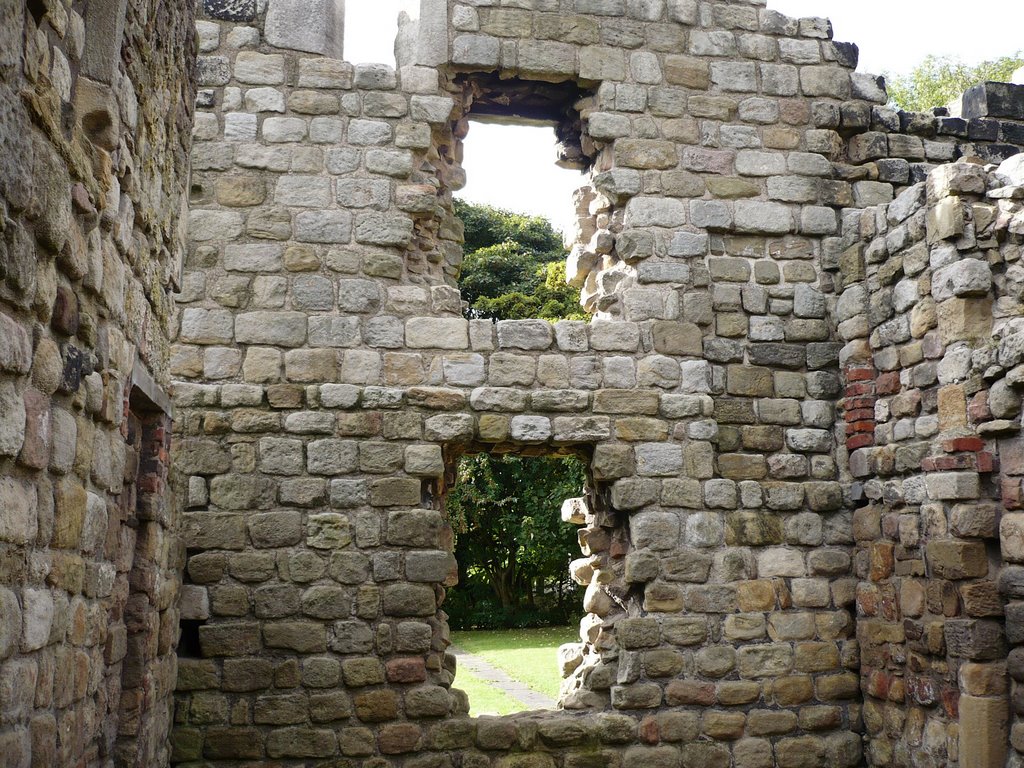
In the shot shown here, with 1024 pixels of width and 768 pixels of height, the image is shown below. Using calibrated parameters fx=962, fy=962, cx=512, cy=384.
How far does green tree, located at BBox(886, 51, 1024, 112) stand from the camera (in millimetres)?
20734

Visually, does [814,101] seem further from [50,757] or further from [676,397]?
[50,757]

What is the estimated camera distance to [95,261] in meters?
Result: 3.10

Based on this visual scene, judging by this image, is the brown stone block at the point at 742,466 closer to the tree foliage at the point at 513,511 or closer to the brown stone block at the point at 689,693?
the brown stone block at the point at 689,693

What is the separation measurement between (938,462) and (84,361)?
4485 millimetres

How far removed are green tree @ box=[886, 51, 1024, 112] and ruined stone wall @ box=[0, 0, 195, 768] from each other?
19667 mm

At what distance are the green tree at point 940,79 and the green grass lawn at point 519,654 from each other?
13.6 m

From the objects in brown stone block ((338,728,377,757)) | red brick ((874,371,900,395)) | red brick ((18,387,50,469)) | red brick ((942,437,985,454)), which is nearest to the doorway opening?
brown stone block ((338,728,377,757))

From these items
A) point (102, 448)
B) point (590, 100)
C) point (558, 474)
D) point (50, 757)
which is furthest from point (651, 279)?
point (558, 474)

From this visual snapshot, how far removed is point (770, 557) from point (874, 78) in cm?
358

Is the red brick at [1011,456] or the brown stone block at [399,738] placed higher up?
the red brick at [1011,456]

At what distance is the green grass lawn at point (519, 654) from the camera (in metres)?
8.71

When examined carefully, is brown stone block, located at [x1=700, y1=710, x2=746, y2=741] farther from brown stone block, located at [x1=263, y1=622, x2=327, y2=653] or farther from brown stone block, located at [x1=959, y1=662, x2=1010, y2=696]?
brown stone block, located at [x1=263, y1=622, x2=327, y2=653]

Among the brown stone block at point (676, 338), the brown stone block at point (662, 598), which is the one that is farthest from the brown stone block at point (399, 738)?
the brown stone block at point (676, 338)

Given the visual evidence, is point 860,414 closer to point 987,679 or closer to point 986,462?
point 986,462
